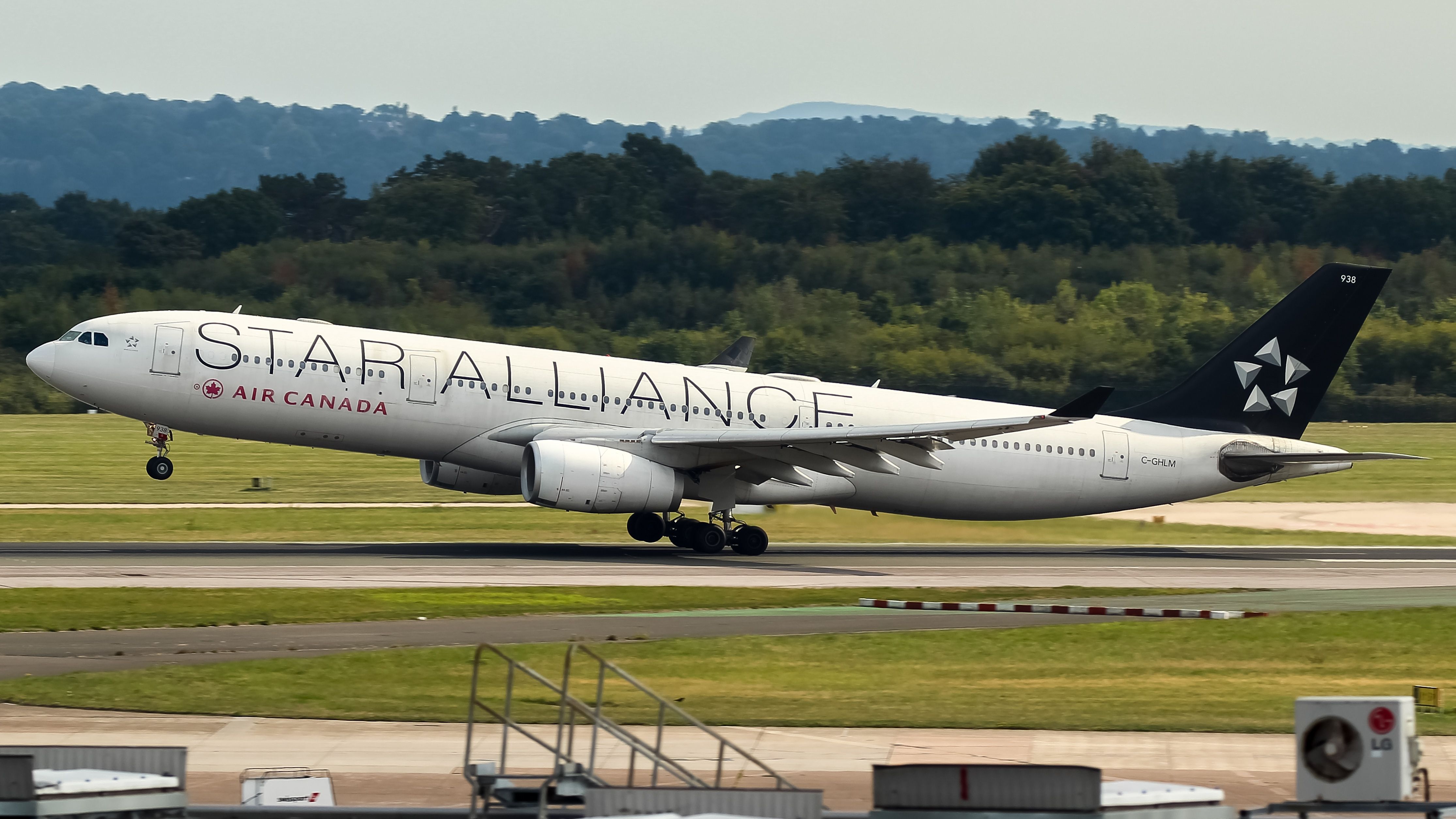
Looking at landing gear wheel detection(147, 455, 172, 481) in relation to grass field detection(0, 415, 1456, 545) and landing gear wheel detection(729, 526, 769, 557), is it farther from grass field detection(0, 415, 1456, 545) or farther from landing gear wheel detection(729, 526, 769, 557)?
landing gear wheel detection(729, 526, 769, 557)

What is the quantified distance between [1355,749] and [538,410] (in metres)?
28.0

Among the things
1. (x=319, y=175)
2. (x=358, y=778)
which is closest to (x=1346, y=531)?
(x=358, y=778)

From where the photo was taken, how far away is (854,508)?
130 feet

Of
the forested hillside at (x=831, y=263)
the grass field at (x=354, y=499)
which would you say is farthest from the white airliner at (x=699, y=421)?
A: the forested hillside at (x=831, y=263)

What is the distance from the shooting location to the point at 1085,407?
3244 centimetres

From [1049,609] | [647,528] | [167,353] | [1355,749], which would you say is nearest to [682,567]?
[647,528]

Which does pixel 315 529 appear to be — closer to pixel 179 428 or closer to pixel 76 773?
pixel 179 428

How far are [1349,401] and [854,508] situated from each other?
143 ft

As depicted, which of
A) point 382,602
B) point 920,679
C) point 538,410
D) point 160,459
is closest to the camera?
point 920,679

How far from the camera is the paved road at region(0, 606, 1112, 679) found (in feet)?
70.3

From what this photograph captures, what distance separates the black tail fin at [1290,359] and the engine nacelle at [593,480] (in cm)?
1298

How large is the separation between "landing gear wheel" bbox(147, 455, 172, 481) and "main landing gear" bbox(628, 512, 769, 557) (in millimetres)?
10210

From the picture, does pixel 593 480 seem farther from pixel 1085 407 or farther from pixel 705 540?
pixel 1085 407

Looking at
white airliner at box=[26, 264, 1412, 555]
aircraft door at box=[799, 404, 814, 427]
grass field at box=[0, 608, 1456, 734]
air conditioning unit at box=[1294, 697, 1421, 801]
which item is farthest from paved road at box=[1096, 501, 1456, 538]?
air conditioning unit at box=[1294, 697, 1421, 801]
